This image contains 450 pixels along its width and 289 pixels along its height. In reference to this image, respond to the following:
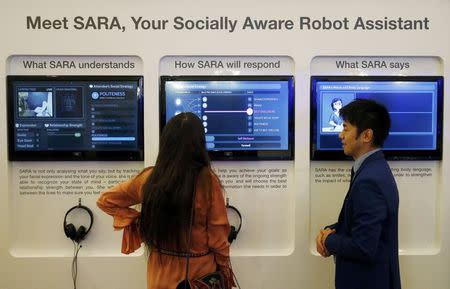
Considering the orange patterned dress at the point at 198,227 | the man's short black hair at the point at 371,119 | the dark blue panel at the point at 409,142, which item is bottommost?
the orange patterned dress at the point at 198,227

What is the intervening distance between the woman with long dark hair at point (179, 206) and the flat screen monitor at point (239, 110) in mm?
754

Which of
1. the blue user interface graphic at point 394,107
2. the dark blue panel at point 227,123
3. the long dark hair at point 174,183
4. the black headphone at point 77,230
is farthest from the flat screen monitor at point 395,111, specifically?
the black headphone at point 77,230

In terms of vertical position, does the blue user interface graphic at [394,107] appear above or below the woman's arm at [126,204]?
above

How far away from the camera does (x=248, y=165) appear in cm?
265

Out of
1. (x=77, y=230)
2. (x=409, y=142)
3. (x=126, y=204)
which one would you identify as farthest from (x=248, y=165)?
(x=77, y=230)

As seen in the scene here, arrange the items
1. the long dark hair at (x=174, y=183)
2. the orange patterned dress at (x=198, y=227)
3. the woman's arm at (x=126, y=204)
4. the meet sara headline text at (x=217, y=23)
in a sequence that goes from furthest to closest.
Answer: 1. the meet sara headline text at (x=217, y=23)
2. the woman's arm at (x=126, y=204)
3. the orange patterned dress at (x=198, y=227)
4. the long dark hair at (x=174, y=183)

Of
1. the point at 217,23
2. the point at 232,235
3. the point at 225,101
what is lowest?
the point at 232,235

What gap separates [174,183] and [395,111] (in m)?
1.61

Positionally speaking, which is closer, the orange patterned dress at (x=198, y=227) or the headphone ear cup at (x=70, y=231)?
the orange patterned dress at (x=198, y=227)

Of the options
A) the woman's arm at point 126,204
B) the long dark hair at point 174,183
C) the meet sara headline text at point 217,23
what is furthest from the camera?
the meet sara headline text at point 217,23

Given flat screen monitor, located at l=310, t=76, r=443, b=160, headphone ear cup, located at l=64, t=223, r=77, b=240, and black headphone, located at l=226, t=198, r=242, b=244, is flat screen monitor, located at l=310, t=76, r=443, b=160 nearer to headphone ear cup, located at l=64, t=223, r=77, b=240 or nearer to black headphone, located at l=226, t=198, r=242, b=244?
black headphone, located at l=226, t=198, r=242, b=244

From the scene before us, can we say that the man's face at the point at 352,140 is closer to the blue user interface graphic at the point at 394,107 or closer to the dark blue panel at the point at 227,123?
the blue user interface graphic at the point at 394,107

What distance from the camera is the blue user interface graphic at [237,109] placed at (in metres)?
2.57

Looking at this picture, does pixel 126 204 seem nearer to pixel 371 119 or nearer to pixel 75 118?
pixel 75 118
